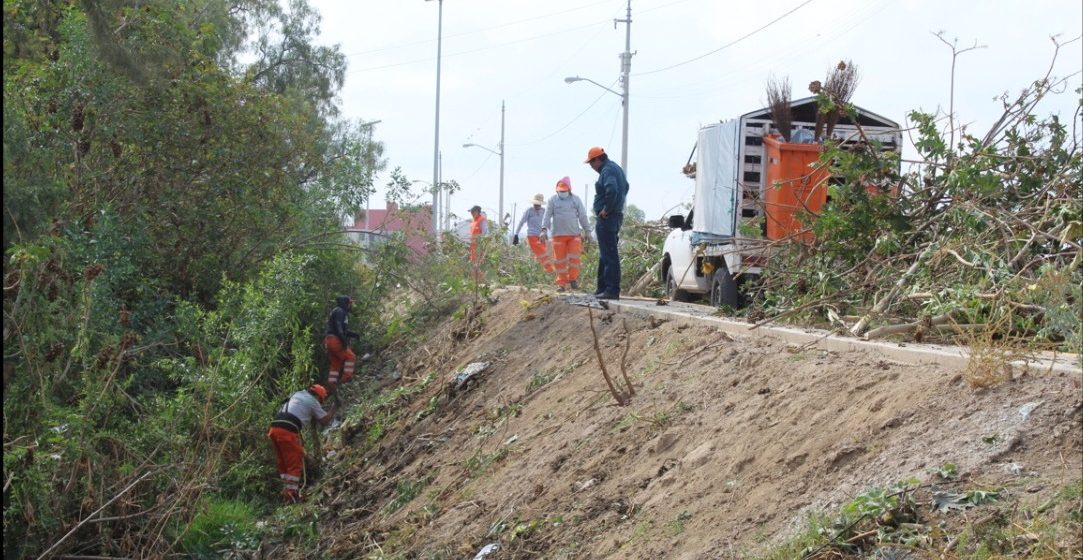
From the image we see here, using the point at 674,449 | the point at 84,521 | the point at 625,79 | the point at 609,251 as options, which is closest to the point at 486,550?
the point at 674,449

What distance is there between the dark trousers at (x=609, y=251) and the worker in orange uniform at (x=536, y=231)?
3813mm

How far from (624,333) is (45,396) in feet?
16.8

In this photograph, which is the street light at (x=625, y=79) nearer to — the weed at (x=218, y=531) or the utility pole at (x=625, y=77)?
the utility pole at (x=625, y=77)

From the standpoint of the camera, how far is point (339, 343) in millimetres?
15320

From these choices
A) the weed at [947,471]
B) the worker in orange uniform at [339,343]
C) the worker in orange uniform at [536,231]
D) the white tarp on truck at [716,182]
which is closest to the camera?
the weed at [947,471]

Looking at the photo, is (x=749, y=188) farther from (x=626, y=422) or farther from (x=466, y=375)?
(x=626, y=422)

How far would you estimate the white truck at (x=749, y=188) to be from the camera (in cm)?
1158

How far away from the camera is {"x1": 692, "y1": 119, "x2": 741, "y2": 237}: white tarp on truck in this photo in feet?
40.8

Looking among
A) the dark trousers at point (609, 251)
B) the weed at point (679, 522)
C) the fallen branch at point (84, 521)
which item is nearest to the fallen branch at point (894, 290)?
the weed at point (679, 522)

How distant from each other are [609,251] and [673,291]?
1.90 metres

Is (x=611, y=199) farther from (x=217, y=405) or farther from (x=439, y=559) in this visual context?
(x=439, y=559)

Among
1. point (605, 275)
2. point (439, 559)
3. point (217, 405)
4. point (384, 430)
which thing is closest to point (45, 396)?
point (217, 405)

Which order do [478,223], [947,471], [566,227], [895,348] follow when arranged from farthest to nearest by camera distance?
[478,223] → [566,227] → [895,348] → [947,471]

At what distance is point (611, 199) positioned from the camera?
12914 millimetres
